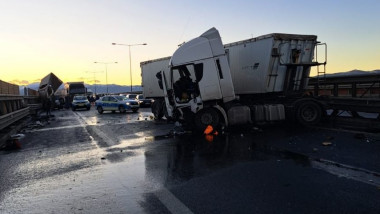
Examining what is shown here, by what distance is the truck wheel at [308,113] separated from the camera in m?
12.8

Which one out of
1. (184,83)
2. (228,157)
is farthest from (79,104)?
(228,157)

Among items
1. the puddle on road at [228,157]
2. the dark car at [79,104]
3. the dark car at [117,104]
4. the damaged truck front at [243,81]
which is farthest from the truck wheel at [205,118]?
the dark car at [79,104]

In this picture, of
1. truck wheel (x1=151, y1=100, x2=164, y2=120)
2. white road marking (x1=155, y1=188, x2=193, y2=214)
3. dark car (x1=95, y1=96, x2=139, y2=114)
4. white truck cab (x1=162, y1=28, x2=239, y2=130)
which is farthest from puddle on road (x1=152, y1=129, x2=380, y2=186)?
dark car (x1=95, y1=96, x2=139, y2=114)

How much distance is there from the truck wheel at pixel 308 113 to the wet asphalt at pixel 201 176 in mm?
2140

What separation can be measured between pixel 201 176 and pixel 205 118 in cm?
625

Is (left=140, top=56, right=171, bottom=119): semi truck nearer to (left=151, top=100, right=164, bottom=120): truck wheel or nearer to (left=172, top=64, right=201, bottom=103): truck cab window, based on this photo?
(left=151, top=100, right=164, bottom=120): truck wheel

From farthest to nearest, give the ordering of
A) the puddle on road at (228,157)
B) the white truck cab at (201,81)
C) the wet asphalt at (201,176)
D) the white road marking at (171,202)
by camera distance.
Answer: the white truck cab at (201,81), the puddle on road at (228,157), the wet asphalt at (201,176), the white road marking at (171,202)

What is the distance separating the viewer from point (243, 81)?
13.8 meters

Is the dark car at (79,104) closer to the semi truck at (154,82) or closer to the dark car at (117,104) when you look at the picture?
the dark car at (117,104)

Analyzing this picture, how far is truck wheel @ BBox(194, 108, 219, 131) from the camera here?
484 inches

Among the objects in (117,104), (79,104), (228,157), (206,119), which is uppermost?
(206,119)

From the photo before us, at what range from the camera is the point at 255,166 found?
22.0 feet

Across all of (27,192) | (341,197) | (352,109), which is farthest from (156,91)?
(341,197)

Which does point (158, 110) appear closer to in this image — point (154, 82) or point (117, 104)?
point (154, 82)
